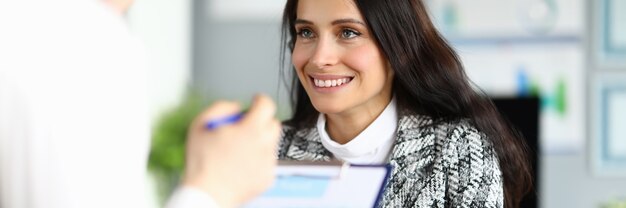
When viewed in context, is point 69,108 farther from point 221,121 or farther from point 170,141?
point 170,141

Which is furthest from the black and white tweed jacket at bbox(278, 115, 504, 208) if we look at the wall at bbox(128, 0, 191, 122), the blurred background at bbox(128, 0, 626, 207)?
the wall at bbox(128, 0, 191, 122)

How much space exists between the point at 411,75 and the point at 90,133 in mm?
1140

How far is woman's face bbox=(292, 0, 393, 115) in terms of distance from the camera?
5.44ft

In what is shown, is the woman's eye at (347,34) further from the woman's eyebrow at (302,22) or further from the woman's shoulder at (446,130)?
the woman's shoulder at (446,130)

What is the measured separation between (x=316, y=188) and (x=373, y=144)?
701 mm

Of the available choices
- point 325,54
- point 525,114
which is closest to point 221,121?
point 325,54

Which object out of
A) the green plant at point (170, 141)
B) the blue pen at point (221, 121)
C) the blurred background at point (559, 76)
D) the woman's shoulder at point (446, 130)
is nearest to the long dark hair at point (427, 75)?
the woman's shoulder at point (446, 130)

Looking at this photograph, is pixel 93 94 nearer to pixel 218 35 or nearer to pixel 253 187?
pixel 253 187

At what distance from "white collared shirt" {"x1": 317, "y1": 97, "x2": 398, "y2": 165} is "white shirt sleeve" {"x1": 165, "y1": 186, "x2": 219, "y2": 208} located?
0.97 m

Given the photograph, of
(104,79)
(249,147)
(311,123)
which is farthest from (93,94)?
(311,123)

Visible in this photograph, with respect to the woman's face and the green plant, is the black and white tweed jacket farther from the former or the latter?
the green plant

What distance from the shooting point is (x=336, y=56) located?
5.44 ft

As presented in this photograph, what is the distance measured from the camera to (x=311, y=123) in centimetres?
189

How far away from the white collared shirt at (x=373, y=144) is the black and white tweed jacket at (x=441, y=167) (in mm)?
20
